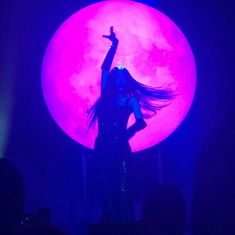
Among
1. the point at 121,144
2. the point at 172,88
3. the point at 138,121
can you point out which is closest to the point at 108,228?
the point at 121,144

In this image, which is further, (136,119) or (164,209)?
(136,119)

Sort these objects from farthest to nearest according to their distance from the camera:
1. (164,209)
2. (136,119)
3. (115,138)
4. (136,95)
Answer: (136,95)
(136,119)
(115,138)
(164,209)

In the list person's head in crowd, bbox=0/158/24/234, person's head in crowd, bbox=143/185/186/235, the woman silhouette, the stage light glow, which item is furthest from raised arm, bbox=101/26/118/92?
person's head in crowd, bbox=0/158/24/234

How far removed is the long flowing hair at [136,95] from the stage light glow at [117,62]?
3.2 inches

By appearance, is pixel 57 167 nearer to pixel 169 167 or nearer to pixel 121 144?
pixel 121 144

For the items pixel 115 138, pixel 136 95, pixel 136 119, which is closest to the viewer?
pixel 115 138

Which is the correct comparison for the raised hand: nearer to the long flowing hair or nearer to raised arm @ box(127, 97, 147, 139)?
the long flowing hair

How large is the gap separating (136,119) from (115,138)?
1.18 ft

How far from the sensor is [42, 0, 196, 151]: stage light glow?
5.20 m

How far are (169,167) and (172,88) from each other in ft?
3.58

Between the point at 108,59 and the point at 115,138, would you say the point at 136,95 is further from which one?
the point at 115,138

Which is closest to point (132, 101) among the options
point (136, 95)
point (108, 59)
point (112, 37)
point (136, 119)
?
point (136, 119)

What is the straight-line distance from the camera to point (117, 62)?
5.28 m

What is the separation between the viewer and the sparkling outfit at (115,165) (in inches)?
186
